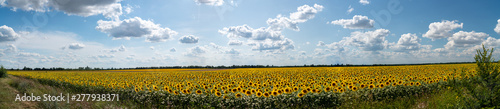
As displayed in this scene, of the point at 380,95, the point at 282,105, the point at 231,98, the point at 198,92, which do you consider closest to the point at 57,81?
the point at 198,92

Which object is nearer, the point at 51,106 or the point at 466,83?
the point at 466,83

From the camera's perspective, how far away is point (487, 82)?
24.0ft

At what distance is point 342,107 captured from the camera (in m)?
9.34

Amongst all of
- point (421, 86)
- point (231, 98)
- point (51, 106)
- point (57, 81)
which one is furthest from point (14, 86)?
point (421, 86)

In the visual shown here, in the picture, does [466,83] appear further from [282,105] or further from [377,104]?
[282,105]

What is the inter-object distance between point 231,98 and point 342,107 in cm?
372

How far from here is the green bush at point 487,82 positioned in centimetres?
704

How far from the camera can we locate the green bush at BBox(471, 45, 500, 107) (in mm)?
7035

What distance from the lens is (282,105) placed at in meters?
9.00

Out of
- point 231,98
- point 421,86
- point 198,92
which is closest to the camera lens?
point 231,98

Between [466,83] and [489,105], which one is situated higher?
[466,83]

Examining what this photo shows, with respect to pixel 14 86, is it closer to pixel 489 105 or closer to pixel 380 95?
pixel 380 95

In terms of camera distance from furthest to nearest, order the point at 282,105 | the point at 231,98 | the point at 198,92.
Answer: the point at 198,92 < the point at 231,98 < the point at 282,105

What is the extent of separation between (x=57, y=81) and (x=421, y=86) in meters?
28.3
